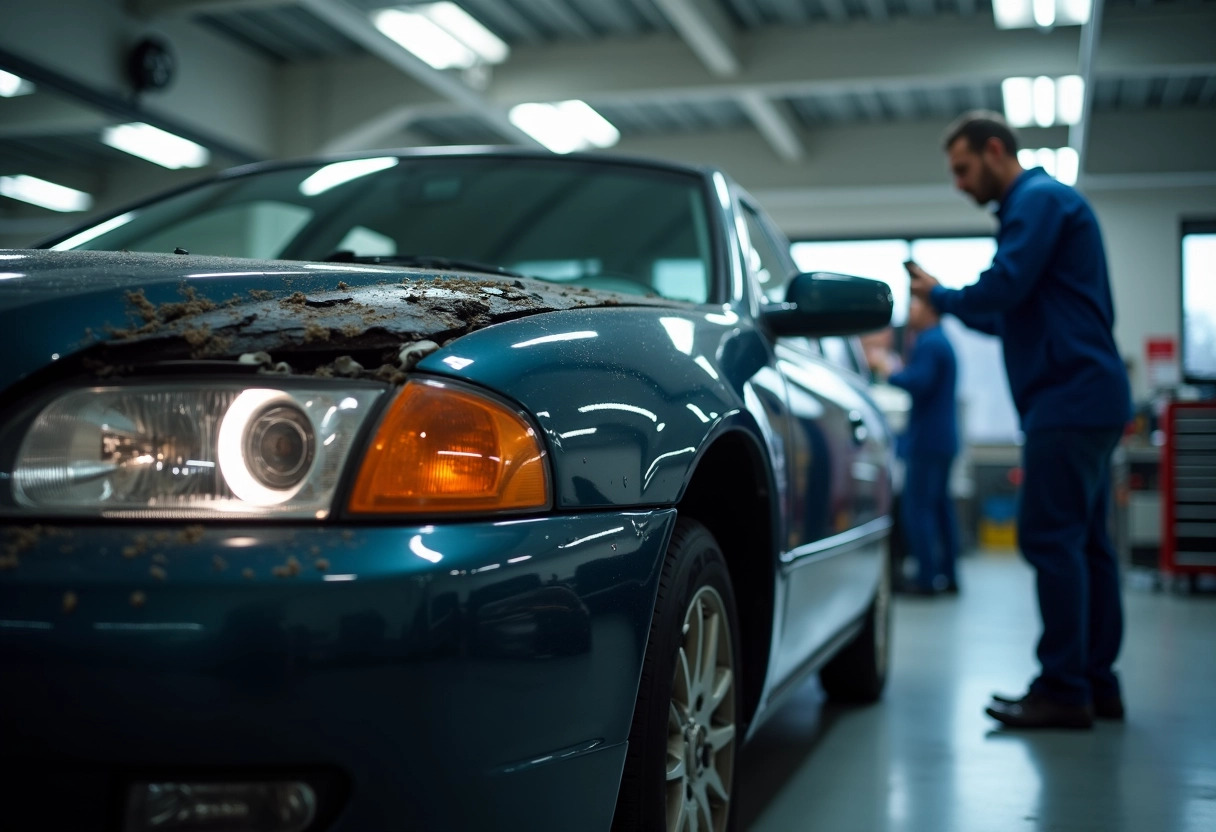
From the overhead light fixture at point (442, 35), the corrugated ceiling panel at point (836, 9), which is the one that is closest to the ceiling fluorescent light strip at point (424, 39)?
the overhead light fixture at point (442, 35)

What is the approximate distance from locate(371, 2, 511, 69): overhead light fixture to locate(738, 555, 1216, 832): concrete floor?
6.43 metres

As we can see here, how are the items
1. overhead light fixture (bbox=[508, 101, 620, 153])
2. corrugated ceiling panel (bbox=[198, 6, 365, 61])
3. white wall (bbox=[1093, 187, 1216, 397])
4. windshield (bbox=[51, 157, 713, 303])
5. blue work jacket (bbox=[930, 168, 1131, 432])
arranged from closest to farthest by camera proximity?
windshield (bbox=[51, 157, 713, 303])
blue work jacket (bbox=[930, 168, 1131, 432])
corrugated ceiling panel (bbox=[198, 6, 365, 61])
overhead light fixture (bbox=[508, 101, 620, 153])
white wall (bbox=[1093, 187, 1216, 397])

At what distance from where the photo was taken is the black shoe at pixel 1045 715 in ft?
10.7

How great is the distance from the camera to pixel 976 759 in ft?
9.53

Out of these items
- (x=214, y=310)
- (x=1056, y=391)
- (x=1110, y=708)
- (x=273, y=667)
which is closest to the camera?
(x=273, y=667)

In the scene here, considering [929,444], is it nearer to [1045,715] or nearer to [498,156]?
[1045,715]

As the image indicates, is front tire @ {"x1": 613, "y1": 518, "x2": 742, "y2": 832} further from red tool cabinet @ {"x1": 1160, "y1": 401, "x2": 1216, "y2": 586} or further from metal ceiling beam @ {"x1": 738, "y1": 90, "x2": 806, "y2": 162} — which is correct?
metal ceiling beam @ {"x1": 738, "y1": 90, "x2": 806, "y2": 162}

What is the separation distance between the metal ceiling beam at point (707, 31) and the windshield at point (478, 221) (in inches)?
251

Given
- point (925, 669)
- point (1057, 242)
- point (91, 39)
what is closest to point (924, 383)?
point (925, 669)

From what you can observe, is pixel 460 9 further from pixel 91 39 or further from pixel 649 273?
pixel 649 273

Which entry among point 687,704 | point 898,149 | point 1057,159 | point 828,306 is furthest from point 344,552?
point 1057,159

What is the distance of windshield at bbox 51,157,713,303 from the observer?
90.1 inches

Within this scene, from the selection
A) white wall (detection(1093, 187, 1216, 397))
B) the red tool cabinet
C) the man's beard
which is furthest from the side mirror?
white wall (detection(1093, 187, 1216, 397))

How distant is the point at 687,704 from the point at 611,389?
1.66 ft
